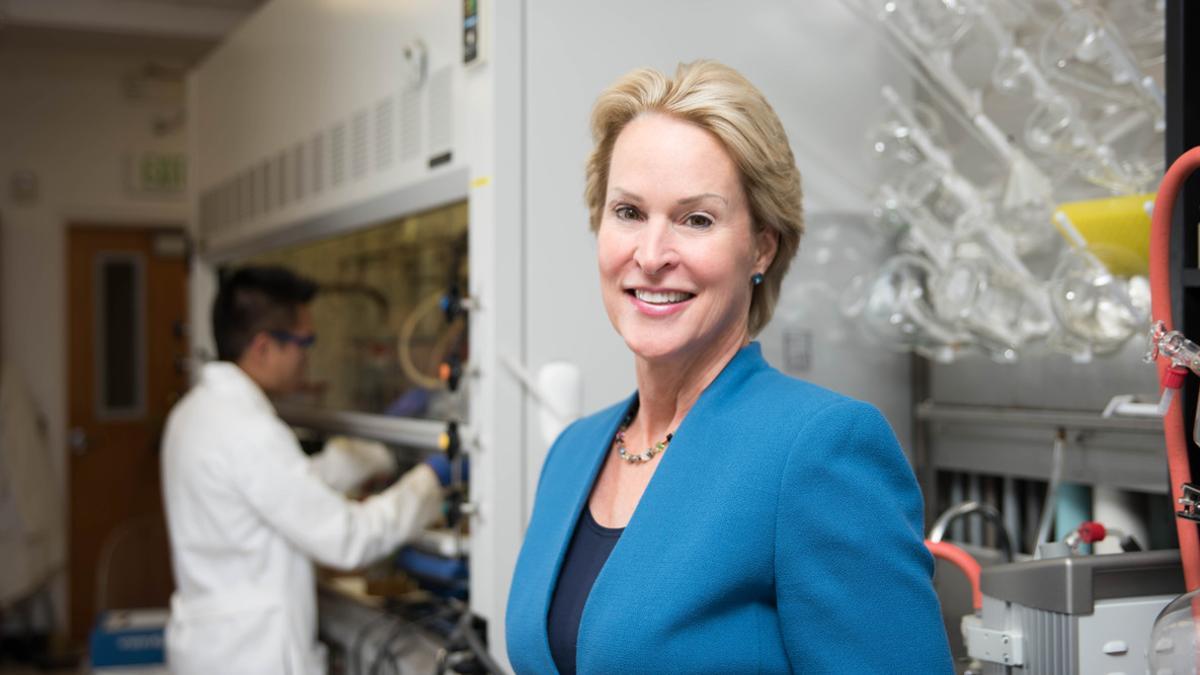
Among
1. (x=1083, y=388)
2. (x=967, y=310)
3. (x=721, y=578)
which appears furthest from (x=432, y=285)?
Answer: (x=721, y=578)

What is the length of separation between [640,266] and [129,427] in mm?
5260

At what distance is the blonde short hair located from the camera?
1.24 meters

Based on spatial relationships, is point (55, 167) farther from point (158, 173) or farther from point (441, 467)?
point (441, 467)

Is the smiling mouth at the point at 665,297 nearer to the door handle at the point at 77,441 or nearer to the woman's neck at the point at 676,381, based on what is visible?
the woman's neck at the point at 676,381

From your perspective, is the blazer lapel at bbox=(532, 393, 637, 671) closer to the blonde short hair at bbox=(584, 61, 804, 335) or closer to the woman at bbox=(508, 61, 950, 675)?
the woman at bbox=(508, 61, 950, 675)

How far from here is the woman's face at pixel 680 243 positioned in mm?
1254

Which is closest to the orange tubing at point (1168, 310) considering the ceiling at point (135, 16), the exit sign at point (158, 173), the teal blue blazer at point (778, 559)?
the teal blue blazer at point (778, 559)

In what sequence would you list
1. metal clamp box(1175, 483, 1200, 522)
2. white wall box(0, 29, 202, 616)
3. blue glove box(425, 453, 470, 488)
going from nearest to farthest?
metal clamp box(1175, 483, 1200, 522) → blue glove box(425, 453, 470, 488) → white wall box(0, 29, 202, 616)

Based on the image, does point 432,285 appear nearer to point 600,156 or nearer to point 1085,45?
point 600,156

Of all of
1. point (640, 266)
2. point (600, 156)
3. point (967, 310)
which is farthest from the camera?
point (967, 310)

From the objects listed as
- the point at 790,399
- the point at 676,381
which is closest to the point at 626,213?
the point at 676,381

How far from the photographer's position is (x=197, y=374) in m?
3.98

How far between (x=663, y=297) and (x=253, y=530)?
5.52ft

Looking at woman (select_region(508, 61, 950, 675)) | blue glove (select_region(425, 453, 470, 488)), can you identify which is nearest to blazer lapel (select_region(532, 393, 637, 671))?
woman (select_region(508, 61, 950, 675))
